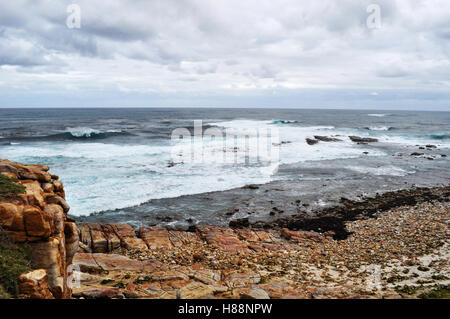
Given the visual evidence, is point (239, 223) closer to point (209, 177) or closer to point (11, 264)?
point (209, 177)

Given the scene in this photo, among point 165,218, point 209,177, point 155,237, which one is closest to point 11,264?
point 155,237

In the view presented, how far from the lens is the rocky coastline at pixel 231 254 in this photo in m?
6.05

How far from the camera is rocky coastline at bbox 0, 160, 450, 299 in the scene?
6.05 m

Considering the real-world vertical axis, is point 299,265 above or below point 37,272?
below

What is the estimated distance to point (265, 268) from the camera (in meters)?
9.16

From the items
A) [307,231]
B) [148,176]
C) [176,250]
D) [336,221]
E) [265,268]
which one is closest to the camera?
[265,268]

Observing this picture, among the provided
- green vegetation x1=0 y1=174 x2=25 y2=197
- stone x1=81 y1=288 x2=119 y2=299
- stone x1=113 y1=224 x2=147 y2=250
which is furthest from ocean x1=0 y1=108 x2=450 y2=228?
green vegetation x1=0 y1=174 x2=25 y2=197

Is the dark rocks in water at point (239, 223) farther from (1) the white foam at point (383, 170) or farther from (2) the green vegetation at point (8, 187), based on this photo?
(1) the white foam at point (383, 170)

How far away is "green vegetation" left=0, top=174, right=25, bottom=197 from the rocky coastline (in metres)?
0.18

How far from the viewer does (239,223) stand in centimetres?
1419

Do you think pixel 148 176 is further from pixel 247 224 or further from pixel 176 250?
pixel 176 250

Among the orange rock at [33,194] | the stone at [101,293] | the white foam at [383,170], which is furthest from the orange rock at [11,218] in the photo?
the white foam at [383,170]

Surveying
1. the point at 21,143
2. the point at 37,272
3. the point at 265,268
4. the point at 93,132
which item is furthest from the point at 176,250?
the point at 93,132

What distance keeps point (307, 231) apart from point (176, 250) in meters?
6.23
